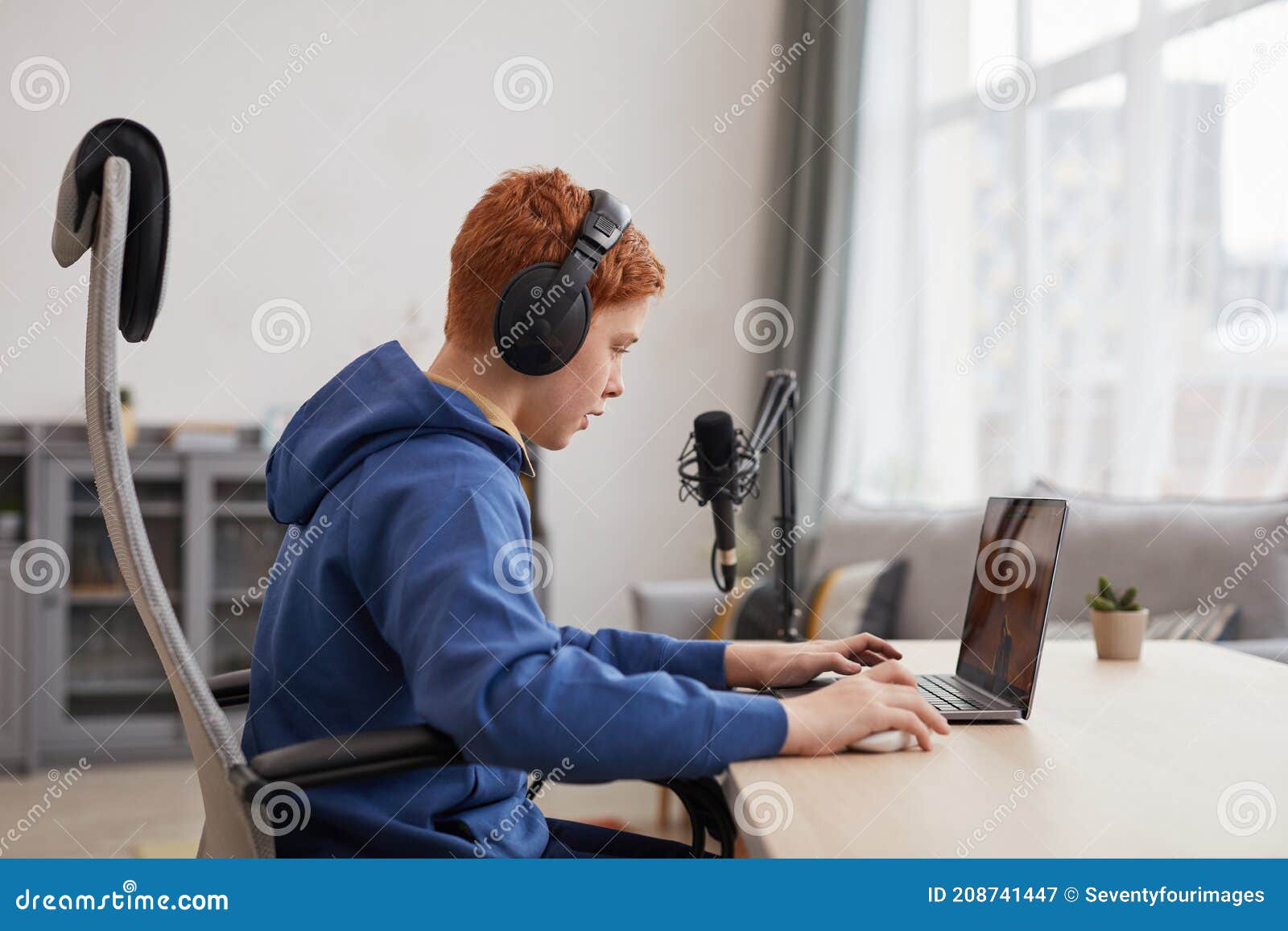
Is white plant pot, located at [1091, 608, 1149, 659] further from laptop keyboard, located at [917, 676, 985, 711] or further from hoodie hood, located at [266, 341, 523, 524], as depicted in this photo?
hoodie hood, located at [266, 341, 523, 524]

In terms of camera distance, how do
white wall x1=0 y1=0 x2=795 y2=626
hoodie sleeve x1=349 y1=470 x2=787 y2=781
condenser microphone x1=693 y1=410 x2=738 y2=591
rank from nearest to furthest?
hoodie sleeve x1=349 y1=470 x2=787 y2=781
condenser microphone x1=693 y1=410 x2=738 y2=591
white wall x1=0 y1=0 x2=795 y2=626

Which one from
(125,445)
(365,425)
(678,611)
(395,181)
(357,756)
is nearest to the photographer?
(125,445)

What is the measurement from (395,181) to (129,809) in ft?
7.43

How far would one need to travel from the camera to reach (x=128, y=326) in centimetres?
→ 80

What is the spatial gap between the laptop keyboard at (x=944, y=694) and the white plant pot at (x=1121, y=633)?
0.38 metres

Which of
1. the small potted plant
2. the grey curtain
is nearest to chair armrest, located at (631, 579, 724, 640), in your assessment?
the grey curtain

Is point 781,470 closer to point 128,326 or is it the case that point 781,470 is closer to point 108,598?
point 128,326

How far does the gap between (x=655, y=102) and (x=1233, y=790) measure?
3.72 metres

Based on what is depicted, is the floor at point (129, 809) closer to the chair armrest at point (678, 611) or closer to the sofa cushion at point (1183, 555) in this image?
the chair armrest at point (678, 611)

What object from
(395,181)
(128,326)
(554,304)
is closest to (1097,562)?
(554,304)

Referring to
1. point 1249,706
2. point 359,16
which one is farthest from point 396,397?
point 359,16

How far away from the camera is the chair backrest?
73 cm

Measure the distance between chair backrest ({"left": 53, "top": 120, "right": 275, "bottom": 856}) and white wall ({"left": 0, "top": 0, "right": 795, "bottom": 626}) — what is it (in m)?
3.13

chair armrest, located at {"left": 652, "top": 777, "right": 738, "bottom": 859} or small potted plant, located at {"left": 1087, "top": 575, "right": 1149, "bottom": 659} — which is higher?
small potted plant, located at {"left": 1087, "top": 575, "right": 1149, "bottom": 659}
